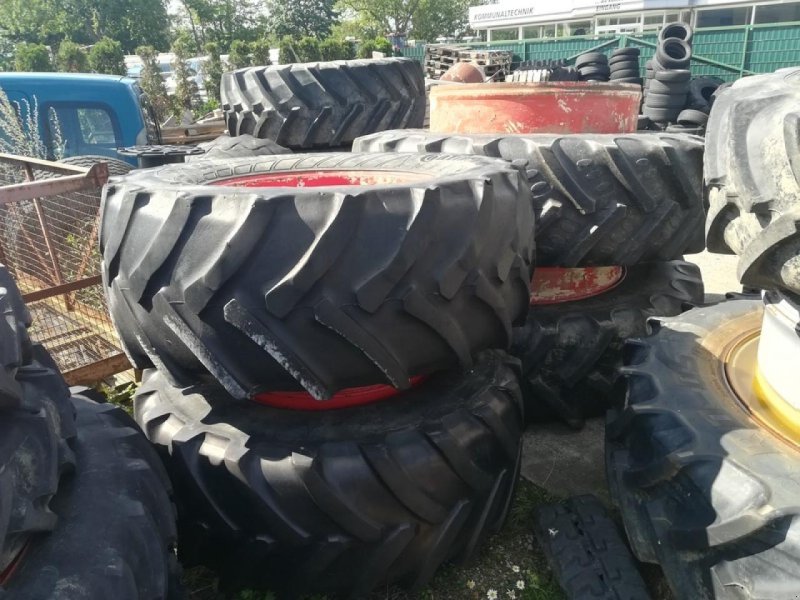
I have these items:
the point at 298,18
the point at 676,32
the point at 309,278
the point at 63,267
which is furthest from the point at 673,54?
the point at 298,18

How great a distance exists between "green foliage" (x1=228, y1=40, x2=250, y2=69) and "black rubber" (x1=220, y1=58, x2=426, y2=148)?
50.1ft

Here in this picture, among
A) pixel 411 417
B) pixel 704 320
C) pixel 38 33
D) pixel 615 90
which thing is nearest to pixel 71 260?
pixel 411 417

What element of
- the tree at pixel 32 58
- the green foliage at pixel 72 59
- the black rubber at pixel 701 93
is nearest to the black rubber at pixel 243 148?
the black rubber at pixel 701 93

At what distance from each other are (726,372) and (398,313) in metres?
0.91

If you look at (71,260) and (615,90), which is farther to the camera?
(71,260)

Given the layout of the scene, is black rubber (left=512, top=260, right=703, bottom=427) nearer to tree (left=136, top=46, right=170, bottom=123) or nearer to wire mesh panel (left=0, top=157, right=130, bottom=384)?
wire mesh panel (left=0, top=157, right=130, bottom=384)

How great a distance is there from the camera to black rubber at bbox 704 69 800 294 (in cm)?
100

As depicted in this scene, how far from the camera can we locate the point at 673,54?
744 cm

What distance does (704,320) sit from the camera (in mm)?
1782

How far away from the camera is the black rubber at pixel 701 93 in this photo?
710cm

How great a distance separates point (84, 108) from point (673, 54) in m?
6.83

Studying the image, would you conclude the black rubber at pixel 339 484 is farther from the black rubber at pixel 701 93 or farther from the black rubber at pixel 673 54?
the black rubber at pixel 673 54

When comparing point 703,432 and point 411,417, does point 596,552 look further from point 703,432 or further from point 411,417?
point 411,417

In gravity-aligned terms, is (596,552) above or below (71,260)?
below
